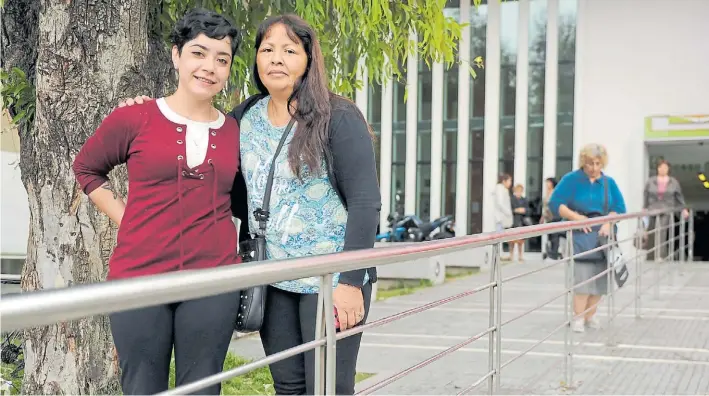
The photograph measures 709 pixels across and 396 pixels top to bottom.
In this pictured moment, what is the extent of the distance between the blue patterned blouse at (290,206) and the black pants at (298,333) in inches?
2.1

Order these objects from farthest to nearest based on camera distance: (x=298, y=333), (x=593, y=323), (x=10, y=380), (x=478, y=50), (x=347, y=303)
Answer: (x=478, y=50) < (x=593, y=323) < (x=10, y=380) < (x=298, y=333) < (x=347, y=303)

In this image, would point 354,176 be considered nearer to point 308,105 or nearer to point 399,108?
point 308,105

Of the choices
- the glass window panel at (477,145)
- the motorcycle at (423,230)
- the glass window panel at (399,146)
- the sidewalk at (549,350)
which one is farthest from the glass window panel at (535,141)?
the sidewalk at (549,350)

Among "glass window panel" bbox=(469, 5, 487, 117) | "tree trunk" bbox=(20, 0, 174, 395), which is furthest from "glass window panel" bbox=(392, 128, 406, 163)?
"tree trunk" bbox=(20, 0, 174, 395)

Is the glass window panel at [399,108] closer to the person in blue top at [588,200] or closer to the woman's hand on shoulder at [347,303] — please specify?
the person in blue top at [588,200]

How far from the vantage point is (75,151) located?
388 cm

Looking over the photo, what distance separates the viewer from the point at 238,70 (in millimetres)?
5367

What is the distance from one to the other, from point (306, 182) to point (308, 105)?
0.80ft

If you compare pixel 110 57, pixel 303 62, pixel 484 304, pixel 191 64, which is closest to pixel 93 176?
pixel 191 64

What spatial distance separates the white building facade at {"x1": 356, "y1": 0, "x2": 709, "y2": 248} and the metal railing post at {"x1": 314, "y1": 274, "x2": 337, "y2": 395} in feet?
56.8

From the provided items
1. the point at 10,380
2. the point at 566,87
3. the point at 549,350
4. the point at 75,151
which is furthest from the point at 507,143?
the point at 75,151

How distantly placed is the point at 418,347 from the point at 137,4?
4280 millimetres

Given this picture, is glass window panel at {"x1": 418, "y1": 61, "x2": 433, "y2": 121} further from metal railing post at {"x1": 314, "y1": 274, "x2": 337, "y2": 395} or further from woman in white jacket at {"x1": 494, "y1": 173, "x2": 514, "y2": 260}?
metal railing post at {"x1": 314, "y1": 274, "x2": 337, "y2": 395}

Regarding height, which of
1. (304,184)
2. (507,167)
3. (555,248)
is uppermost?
(304,184)
